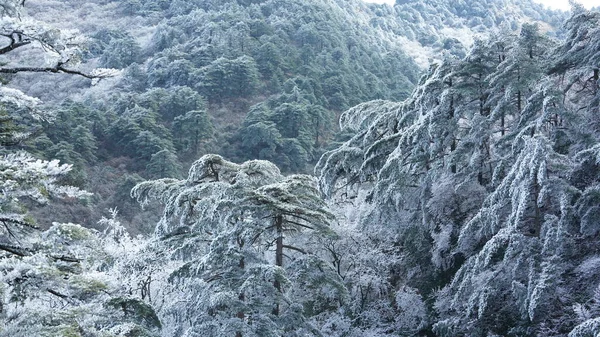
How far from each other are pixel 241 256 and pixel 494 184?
665 centimetres

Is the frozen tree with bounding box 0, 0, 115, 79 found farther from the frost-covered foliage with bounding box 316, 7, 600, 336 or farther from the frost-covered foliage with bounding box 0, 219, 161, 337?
the frost-covered foliage with bounding box 316, 7, 600, 336

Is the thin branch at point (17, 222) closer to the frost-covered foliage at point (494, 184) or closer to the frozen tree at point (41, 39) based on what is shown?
the frozen tree at point (41, 39)

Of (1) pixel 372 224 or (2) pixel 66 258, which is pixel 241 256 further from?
(1) pixel 372 224

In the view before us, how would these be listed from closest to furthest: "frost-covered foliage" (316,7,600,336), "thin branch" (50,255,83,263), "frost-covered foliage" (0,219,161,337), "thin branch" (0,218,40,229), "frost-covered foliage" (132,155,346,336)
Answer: "frost-covered foliage" (0,219,161,337) → "thin branch" (0,218,40,229) → "thin branch" (50,255,83,263) → "frost-covered foliage" (316,7,600,336) → "frost-covered foliage" (132,155,346,336)

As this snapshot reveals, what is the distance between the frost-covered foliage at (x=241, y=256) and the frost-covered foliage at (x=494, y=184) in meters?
3.33

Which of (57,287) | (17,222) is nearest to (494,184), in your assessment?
(57,287)

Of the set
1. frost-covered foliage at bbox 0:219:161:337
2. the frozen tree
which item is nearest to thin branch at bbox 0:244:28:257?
frost-covered foliage at bbox 0:219:161:337

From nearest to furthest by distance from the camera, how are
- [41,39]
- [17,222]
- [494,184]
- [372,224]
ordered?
1. [41,39]
2. [17,222]
3. [494,184]
4. [372,224]

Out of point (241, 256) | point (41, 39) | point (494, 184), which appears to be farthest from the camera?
point (494, 184)

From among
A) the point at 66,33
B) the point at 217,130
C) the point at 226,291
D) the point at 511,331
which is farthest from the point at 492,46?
the point at 217,130

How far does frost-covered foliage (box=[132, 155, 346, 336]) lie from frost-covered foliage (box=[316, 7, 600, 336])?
10.9ft

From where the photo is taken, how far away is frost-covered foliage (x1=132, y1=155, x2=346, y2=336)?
34.6 feet

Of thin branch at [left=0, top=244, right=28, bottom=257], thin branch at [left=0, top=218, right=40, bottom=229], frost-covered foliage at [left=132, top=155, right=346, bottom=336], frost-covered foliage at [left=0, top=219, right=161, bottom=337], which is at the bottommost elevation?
frost-covered foliage at [left=0, top=219, right=161, bottom=337]

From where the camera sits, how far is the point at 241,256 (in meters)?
10.8
